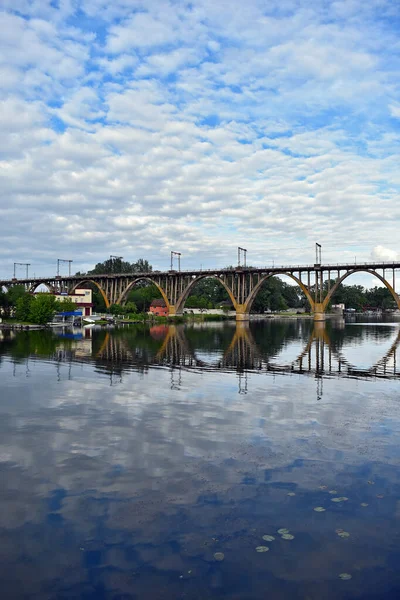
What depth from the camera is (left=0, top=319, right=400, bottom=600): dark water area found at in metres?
7.83

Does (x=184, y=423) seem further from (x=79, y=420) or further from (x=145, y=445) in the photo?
(x=79, y=420)

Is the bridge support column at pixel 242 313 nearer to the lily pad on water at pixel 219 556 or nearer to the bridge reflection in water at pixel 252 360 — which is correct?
the bridge reflection in water at pixel 252 360

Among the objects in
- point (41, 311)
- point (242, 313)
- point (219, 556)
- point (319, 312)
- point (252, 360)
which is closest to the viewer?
point (219, 556)

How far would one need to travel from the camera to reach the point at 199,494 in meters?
10.9

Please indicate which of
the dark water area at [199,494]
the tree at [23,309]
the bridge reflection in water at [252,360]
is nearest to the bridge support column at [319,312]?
the tree at [23,309]

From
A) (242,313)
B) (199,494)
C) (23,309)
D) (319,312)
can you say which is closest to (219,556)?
(199,494)

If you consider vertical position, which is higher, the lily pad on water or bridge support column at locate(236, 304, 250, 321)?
bridge support column at locate(236, 304, 250, 321)

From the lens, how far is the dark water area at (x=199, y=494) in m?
7.83

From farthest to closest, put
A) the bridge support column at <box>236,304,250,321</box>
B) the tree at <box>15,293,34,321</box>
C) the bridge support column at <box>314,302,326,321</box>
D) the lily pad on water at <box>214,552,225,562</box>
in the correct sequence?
the bridge support column at <box>236,304,250,321</box> < the bridge support column at <box>314,302,326,321</box> < the tree at <box>15,293,34,321</box> < the lily pad on water at <box>214,552,225,562</box>

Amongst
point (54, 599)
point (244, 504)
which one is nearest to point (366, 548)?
point (244, 504)

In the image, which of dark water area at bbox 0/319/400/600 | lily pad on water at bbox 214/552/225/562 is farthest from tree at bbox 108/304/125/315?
lily pad on water at bbox 214/552/225/562

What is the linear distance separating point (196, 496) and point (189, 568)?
8.96 ft

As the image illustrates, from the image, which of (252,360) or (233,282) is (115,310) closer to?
(233,282)

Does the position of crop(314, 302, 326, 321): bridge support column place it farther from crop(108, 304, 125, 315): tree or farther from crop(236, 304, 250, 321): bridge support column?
crop(108, 304, 125, 315): tree
